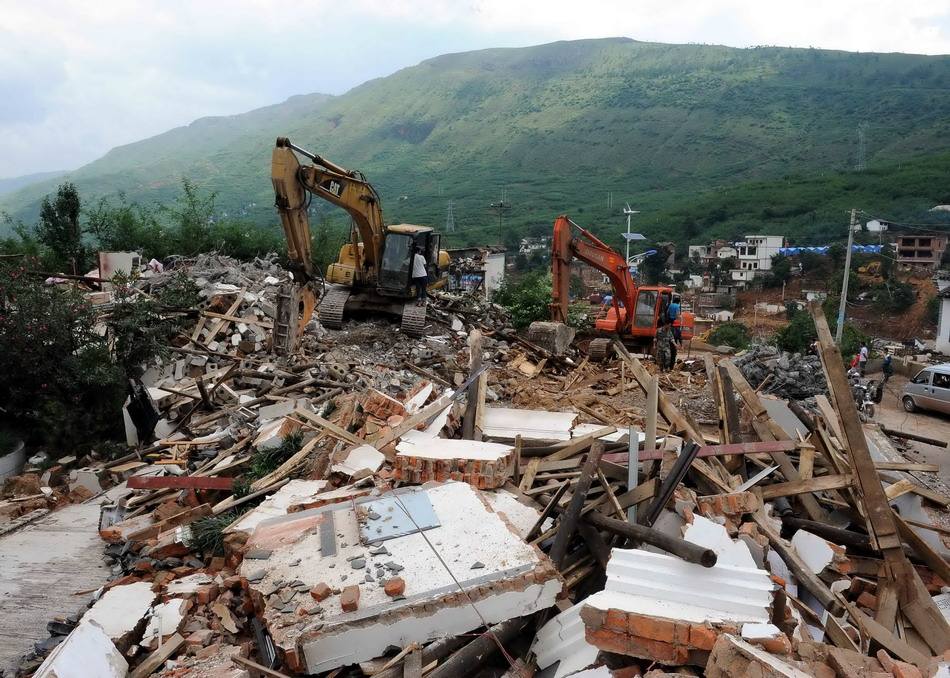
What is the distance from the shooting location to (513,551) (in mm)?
4160

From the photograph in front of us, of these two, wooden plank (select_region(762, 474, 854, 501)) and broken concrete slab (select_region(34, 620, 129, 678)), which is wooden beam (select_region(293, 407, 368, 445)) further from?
wooden plank (select_region(762, 474, 854, 501))

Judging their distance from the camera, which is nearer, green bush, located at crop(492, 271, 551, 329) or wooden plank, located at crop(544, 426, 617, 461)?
wooden plank, located at crop(544, 426, 617, 461)

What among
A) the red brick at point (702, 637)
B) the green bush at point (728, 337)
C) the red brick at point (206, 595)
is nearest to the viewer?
the red brick at point (702, 637)

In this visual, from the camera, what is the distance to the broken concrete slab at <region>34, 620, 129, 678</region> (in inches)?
137

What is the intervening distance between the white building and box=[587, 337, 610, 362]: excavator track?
133ft

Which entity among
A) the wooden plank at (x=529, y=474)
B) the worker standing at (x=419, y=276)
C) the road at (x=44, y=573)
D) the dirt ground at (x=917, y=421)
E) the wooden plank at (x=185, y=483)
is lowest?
the dirt ground at (x=917, y=421)

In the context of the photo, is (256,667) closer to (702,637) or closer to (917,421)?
(702,637)

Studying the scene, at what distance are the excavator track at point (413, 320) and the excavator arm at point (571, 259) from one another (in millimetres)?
2856

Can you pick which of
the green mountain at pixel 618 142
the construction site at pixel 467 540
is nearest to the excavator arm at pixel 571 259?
the construction site at pixel 467 540

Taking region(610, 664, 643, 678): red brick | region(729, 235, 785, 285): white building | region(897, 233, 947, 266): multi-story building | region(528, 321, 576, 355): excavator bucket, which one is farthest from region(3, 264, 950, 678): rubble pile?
region(897, 233, 947, 266): multi-story building

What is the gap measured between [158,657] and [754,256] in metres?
59.2

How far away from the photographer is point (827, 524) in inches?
202

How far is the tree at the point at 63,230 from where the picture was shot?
18859mm

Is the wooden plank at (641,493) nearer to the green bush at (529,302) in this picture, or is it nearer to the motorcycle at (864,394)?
the motorcycle at (864,394)
